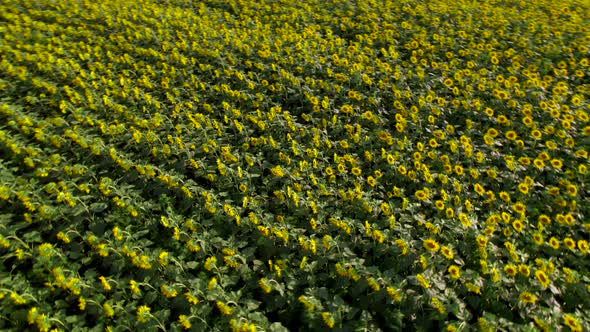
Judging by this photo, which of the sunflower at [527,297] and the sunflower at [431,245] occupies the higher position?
the sunflower at [431,245]

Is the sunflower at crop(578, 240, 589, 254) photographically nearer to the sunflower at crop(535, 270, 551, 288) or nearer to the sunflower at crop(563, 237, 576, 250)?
the sunflower at crop(563, 237, 576, 250)

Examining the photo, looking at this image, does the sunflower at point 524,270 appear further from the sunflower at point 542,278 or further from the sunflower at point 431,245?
the sunflower at point 431,245

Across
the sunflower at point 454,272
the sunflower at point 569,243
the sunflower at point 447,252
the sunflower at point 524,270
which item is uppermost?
the sunflower at point 569,243

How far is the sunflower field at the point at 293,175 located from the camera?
111 inches

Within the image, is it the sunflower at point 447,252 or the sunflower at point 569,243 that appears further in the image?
the sunflower at point 569,243

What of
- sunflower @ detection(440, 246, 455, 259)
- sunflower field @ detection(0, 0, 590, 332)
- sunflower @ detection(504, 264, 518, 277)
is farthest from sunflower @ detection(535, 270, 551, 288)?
sunflower @ detection(440, 246, 455, 259)

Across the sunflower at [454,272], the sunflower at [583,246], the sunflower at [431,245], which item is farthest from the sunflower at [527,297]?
the sunflower at [583,246]

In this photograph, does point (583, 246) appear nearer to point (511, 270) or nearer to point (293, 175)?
point (511, 270)

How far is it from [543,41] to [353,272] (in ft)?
17.5

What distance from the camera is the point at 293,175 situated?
3766 mm

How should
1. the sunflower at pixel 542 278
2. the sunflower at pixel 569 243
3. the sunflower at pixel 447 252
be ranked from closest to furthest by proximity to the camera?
1. the sunflower at pixel 542 278
2. the sunflower at pixel 447 252
3. the sunflower at pixel 569 243

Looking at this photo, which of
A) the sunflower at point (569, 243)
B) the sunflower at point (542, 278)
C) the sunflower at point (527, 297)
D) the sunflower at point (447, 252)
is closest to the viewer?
the sunflower at point (527, 297)

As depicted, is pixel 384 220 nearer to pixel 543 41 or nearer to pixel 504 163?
pixel 504 163

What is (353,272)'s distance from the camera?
287 cm
